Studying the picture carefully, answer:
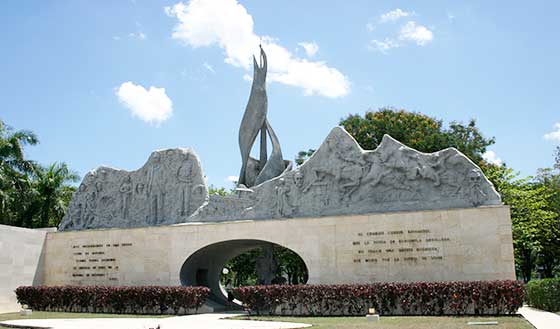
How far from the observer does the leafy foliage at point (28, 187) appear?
2569 centimetres

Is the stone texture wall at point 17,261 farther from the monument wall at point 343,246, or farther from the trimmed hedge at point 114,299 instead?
the monument wall at point 343,246

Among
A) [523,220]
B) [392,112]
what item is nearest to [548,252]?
[523,220]

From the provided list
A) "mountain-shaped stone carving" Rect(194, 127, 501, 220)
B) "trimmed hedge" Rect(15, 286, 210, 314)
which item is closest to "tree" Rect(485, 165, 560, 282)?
"mountain-shaped stone carving" Rect(194, 127, 501, 220)

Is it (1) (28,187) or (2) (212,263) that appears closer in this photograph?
(2) (212,263)

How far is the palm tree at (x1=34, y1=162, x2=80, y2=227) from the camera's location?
91.2 feet

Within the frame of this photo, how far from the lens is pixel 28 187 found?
26859mm

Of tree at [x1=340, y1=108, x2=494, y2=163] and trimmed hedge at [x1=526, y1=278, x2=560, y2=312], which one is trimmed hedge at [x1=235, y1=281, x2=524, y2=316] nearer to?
trimmed hedge at [x1=526, y1=278, x2=560, y2=312]

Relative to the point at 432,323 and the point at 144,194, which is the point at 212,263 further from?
the point at 432,323

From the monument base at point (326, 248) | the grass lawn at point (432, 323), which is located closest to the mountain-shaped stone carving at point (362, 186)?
the monument base at point (326, 248)

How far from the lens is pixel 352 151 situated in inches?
685

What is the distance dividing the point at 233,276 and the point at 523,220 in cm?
2599

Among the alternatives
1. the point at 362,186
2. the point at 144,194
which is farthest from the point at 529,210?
the point at 144,194

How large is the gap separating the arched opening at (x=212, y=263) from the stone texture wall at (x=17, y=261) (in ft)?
20.0

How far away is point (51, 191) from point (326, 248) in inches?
699
